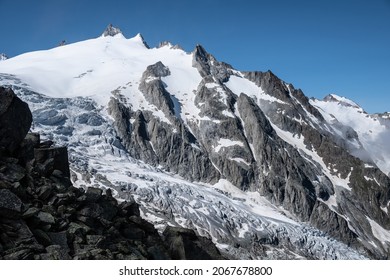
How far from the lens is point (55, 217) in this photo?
20594 mm

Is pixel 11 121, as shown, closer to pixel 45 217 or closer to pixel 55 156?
pixel 55 156

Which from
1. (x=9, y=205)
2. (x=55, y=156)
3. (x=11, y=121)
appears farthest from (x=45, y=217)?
(x=55, y=156)

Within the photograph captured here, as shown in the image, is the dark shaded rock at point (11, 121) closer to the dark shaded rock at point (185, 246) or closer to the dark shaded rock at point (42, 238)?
the dark shaded rock at point (42, 238)

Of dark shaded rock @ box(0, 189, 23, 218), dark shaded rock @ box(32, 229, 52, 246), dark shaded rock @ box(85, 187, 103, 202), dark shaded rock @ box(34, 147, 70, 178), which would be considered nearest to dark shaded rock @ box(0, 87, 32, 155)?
dark shaded rock @ box(34, 147, 70, 178)

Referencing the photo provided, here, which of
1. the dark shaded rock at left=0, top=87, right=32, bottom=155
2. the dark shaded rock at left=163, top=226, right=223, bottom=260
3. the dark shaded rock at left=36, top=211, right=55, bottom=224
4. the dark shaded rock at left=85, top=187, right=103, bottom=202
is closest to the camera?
the dark shaded rock at left=36, top=211, right=55, bottom=224

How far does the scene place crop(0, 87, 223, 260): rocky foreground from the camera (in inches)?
700

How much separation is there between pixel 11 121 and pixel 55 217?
28.9ft

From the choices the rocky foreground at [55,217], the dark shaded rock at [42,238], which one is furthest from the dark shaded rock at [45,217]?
the dark shaded rock at [42,238]

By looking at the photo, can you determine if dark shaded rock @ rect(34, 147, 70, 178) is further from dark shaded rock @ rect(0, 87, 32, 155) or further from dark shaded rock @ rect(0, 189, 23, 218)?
dark shaded rock @ rect(0, 189, 23, 218)

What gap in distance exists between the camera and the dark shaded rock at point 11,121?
25.9 m

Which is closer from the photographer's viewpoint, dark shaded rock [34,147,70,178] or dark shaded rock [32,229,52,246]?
dark shaded rock [32,229,52,246]

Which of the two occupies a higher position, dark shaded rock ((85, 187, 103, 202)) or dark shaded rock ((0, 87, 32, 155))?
dark shaded rock ((0, 87, 32, 155))
